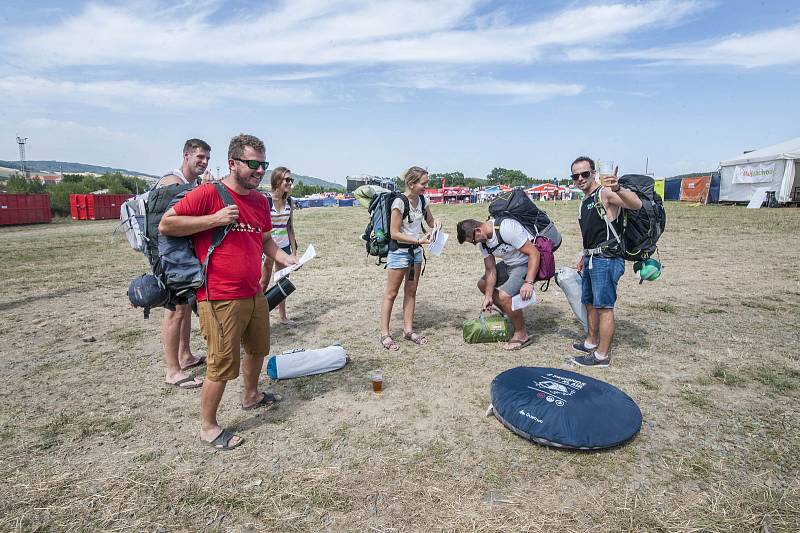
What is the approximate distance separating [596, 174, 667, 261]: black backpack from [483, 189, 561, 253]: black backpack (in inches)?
33.7

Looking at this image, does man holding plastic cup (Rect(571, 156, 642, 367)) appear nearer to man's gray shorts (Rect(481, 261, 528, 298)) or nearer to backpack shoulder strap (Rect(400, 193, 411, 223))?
man's gray shorts (Rect(481, 261, 528, 298))

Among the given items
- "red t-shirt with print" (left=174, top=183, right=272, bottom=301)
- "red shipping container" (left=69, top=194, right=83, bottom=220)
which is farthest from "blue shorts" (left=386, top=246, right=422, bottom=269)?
"red shipping container" (left=69, top=194, right=83, bottom=220)

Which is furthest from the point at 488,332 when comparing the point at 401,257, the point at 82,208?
the point at 82,208

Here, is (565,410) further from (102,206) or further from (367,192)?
(102,206)

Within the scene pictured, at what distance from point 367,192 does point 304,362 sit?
7.38 ft

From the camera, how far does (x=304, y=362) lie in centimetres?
479

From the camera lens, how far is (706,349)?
5.27 metres

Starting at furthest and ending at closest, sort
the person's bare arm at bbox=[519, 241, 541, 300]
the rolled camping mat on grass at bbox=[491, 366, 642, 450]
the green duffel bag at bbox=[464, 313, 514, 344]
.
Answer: the green duffel bag at bbox=[464, 313, 514, 344]
the person's bare arm at bbox=[519, 241, 541, 300]
the rolled camping mat on grass at bbox=[491, 366, 642, 450]

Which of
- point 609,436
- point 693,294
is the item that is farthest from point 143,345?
point 693,294

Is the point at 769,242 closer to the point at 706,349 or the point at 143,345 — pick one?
the point at 706,349

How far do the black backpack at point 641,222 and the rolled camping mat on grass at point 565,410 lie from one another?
1470 millimetres

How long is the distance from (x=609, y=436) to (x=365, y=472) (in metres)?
1.79

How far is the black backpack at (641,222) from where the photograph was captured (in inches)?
176

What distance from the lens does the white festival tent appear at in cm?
2516
